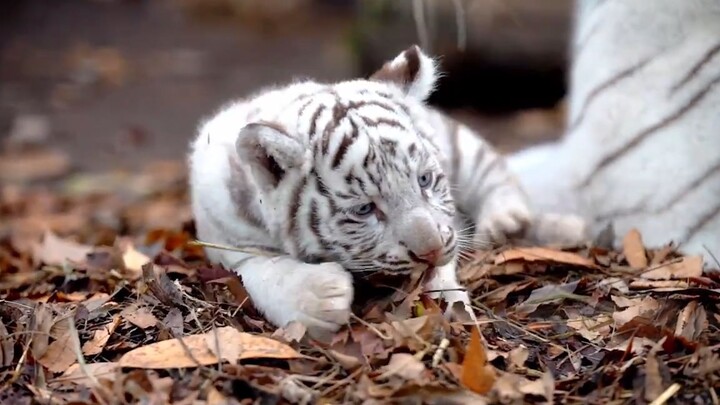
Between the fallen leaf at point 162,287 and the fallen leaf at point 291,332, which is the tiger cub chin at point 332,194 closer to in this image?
the fallen leaf at point 291,332

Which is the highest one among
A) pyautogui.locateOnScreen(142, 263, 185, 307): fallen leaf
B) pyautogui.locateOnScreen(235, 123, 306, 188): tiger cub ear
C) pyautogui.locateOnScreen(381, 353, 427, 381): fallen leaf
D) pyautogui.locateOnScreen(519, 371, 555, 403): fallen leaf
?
pyautogui.locateOnScreen(235, 123, 306, 188): tiger cub ear

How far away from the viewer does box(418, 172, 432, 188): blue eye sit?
2215mm

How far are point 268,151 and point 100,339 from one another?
0.57 metres

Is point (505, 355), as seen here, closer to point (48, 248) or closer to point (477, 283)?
point (477, 283)

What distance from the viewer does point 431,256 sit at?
2.14m

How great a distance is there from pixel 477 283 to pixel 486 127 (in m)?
3.52

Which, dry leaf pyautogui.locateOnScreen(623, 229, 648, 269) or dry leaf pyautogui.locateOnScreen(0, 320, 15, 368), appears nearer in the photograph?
dry leaf pyautogui.locateOnScreen(0, 320, 15, 368)

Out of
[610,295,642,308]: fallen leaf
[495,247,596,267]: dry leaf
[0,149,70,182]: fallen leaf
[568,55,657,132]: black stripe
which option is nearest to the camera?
[610,295,642,308]: fallen leaf

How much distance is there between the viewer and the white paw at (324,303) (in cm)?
210

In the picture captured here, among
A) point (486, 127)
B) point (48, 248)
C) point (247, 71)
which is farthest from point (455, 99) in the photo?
point (48, 248)

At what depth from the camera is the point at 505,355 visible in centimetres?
206

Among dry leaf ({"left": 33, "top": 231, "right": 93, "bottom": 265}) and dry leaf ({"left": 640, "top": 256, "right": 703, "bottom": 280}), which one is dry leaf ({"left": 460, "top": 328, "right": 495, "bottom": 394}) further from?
dry leaf ({"left": 33, "top": 231, "right": 93, "bottom": 265})

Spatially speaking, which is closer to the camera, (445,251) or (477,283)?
(445,251)

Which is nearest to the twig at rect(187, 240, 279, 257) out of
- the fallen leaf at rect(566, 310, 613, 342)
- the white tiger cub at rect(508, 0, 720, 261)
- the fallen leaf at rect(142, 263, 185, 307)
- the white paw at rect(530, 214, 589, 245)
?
the fallen leaf at rect(142, 263, 185, 307)
